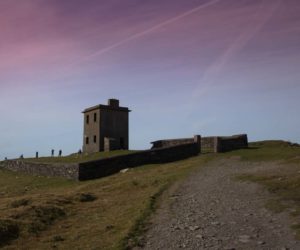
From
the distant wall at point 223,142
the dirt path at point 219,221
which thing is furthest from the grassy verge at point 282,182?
the distant wall at point 223,142

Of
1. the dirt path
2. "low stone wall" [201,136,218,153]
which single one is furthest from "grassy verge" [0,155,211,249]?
"low stone wall" [201,136,218,153]

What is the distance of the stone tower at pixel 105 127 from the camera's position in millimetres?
55125

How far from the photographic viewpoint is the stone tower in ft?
181

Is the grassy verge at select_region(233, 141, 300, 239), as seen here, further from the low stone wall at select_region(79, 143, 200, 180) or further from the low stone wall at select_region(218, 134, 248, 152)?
the low stone wall at select_region(79, 143, 200, 180)

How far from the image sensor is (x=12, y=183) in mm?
37500

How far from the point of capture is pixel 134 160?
37.0 meters

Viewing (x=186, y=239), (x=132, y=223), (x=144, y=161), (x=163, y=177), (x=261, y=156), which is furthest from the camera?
(x=144, y=161)

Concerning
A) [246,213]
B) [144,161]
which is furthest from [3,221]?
[144,161]

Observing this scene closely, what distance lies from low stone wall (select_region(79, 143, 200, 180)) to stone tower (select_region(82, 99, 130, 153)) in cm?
1511

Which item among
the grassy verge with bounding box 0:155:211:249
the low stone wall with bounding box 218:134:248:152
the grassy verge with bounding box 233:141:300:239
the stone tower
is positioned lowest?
the grassy verge with bounding box 0:155:211:249

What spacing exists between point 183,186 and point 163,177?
14.5ft

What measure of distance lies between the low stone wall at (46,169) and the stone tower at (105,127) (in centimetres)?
1083

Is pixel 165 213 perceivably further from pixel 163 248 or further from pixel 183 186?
pixel 183 186

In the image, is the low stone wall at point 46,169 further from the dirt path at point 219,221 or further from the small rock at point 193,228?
the small rock at point 193,228
